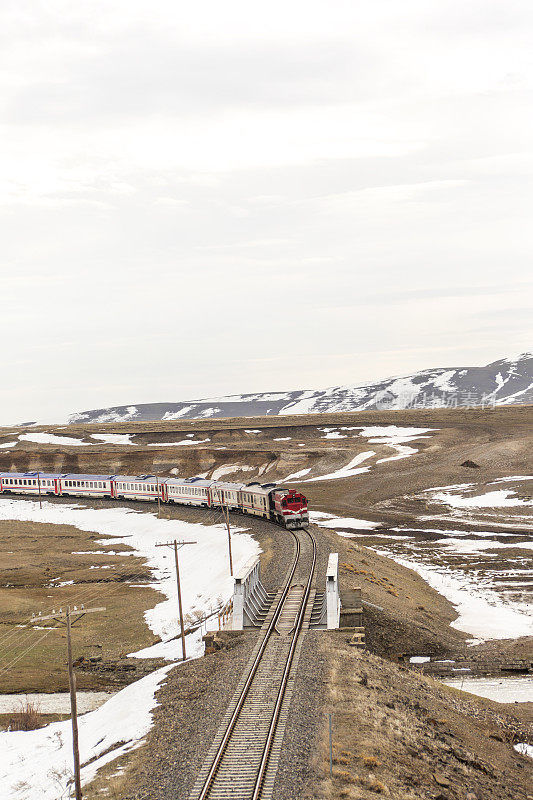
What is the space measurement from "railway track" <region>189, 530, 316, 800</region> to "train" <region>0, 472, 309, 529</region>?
25.1 m

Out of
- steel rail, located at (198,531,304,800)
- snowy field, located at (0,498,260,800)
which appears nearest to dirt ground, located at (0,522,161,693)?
snowy field, located at (0,498,260,800)

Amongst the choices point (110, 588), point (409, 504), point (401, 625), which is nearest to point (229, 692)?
point (401, 625)

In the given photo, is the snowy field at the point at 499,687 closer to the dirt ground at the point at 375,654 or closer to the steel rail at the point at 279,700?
the dirt ground at the point at 375,654

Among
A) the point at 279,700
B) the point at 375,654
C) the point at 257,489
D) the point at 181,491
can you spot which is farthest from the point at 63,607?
the point at 181,491

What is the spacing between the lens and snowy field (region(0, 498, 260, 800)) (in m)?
21.8

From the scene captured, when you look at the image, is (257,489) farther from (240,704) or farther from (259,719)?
(259,719)

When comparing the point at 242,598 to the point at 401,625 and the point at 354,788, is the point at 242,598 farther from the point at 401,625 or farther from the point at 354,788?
the point at 354,788

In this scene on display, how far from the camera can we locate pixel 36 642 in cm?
3847

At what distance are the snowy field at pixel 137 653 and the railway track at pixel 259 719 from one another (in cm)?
327

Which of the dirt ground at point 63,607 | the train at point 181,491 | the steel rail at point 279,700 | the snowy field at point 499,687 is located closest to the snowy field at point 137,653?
the dirt ground at point 63,607

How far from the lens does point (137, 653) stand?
116 ft

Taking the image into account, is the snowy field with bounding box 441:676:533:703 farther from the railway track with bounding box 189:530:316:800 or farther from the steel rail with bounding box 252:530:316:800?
the railway track with bounding box 189:530:316:800

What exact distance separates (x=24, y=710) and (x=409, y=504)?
2343 inches

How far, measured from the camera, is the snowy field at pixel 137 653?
859 inches
